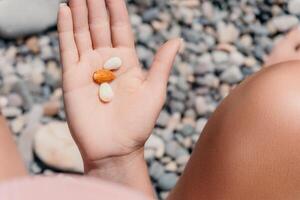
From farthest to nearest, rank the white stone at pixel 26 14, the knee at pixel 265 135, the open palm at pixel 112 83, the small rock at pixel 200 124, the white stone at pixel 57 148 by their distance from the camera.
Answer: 1. the white stone at pixel 26 14
2. the small rock at pixel 200 124
3. the white stone at pixel 57 148
4. the open palm at pixel 112 83
5. the knee at pixel 265 135

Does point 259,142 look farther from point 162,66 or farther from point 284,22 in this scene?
point 284,22

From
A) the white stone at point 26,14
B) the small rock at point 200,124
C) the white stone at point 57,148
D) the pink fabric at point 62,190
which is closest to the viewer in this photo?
the pink fabric at point 62,190

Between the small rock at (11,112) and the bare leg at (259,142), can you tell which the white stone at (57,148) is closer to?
the small rock at (11,112)

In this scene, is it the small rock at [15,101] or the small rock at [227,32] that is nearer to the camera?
the small rock at [15,101]

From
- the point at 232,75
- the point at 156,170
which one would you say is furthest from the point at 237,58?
the point at 156,170

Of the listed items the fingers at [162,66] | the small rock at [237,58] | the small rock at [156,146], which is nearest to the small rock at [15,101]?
the small rock at [156,146]

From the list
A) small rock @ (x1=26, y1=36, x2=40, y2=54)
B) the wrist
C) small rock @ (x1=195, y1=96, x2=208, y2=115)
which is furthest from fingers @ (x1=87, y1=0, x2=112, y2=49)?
small rock @ (x1=26, y1=36, x2=40, y2=54)

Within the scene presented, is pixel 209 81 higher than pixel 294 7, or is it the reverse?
pixel 294 7

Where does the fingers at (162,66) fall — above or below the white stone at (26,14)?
above
